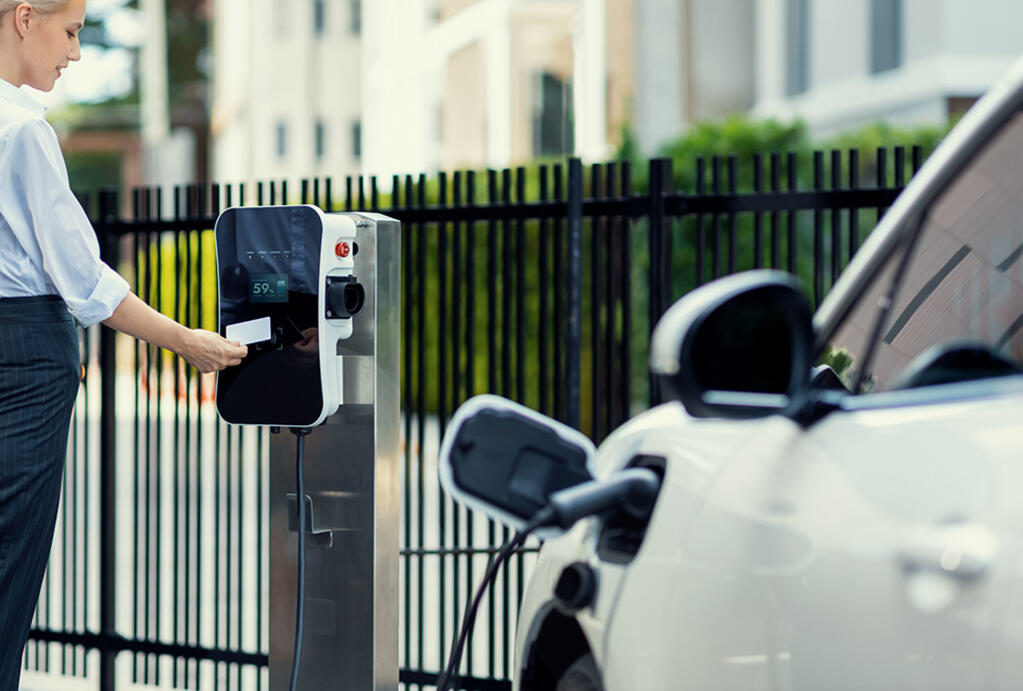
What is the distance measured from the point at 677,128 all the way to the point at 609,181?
12.6 metres

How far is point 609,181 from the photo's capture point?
4.56 meters

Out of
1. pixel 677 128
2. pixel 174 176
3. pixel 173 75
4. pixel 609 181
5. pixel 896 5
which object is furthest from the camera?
pixel 173 75

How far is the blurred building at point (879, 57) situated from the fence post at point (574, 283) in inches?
333

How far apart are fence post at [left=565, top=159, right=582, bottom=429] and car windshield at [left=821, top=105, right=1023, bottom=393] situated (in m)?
2.44

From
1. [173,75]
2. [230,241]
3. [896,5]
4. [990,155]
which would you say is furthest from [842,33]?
[173,75]

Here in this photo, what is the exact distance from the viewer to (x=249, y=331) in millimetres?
3170

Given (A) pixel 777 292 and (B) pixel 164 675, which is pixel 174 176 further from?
(A) pixel 777 292

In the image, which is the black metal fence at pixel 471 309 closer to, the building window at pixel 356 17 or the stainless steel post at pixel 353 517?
the stainless steel post at pixel 353 517

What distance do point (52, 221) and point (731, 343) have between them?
1654 millimetres

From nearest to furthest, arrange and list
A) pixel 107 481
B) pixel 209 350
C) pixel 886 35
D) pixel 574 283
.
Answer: pixel 209 350
pixel 574 283
pixel 107 481
pixel 886 35

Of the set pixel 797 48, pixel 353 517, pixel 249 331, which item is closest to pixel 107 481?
pixel 353 517

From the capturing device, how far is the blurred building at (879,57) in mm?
12094

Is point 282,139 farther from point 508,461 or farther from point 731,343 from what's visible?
point 731,343

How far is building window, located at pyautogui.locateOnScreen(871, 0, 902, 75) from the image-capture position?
43.4 ft
